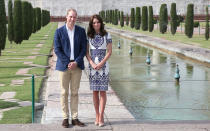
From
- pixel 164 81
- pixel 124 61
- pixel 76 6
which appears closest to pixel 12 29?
pixel 124 61

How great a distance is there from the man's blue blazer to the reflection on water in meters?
1.73

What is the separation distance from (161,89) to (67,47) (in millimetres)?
4226

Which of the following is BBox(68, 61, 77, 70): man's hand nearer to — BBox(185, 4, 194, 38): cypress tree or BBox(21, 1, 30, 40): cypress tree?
BBox(185, 4, 194, 38): cypress tree

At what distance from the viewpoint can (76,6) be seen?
7688 cm

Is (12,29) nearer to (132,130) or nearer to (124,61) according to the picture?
(124,61)

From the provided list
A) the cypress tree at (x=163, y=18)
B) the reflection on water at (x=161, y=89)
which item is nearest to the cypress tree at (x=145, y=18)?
the cypress tree at (x=163, y=18)

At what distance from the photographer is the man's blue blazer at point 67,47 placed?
527 cm

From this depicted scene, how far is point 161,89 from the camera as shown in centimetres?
914

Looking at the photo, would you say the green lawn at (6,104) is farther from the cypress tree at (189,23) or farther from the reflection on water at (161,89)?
the cypress tree at (189,23)

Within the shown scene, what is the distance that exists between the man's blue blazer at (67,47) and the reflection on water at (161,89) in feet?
5.67

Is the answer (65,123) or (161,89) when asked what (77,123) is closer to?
(65,123)

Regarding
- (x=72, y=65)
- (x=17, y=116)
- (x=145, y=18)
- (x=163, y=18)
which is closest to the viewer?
(x=72, y=65)

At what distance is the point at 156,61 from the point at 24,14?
11779 mm

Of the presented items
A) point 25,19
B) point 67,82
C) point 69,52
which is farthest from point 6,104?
point 25,19
